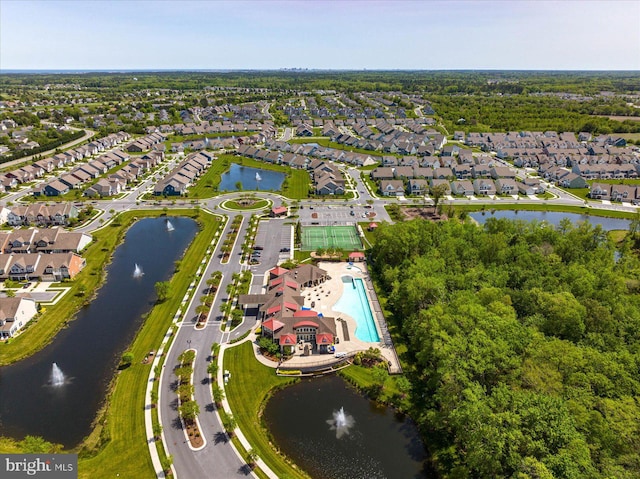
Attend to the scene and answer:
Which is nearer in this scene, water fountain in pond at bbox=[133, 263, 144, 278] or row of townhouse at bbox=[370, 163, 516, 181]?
water fountain in pond at bbox=[133, 263, 144, 278]

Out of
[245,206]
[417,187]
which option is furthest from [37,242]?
[417,187]

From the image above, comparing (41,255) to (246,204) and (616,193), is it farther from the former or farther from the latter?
(616,193)

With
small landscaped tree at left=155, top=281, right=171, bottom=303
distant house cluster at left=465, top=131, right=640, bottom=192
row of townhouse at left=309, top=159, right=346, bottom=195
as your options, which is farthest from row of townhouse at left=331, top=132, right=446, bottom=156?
small landscaped tree at left=155, top=281, right=171, bottom=303

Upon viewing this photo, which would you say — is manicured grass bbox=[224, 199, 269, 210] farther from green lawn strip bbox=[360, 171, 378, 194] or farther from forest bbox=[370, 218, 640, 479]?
forest bbox=[370, 218, 640, 479]

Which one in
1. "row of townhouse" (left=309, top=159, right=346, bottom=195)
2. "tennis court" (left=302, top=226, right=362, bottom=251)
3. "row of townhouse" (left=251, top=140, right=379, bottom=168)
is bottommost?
"tennis court" (left=302, top=226, right=362, bottom=251)

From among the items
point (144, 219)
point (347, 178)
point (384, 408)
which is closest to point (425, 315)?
point (384, 408)
